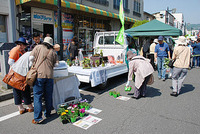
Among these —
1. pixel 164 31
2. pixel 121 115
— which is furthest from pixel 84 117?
pixel 164 31

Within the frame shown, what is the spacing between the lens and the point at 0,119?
383 centimetres

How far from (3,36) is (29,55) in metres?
6.67

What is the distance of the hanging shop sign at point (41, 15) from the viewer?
419 inches

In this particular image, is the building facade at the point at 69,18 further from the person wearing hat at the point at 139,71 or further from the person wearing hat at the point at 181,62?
the person wearing hat at the point at 181,62

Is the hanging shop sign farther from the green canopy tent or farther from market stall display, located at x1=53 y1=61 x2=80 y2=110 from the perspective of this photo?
market stall display, located at x1=53 y1=61 x2=80 y2=110

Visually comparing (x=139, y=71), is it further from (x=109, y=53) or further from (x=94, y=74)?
(x=109, y=53)

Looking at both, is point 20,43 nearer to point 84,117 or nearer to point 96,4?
point 84,117

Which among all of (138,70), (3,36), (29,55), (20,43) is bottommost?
(138,70)

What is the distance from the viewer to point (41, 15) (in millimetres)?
11172

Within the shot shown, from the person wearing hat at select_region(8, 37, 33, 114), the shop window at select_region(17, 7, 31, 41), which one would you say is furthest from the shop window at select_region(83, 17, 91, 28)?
the person wearing hat at select_region(8, 37, 33, 114)

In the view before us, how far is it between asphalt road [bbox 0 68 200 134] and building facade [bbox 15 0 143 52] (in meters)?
6.60

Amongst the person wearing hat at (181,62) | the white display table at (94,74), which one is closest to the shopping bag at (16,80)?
the white display table at (94,74)

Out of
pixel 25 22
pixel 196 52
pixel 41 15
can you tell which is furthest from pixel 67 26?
pixel 196 52

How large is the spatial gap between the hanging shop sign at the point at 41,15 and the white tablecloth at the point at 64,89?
7588 millimetres
